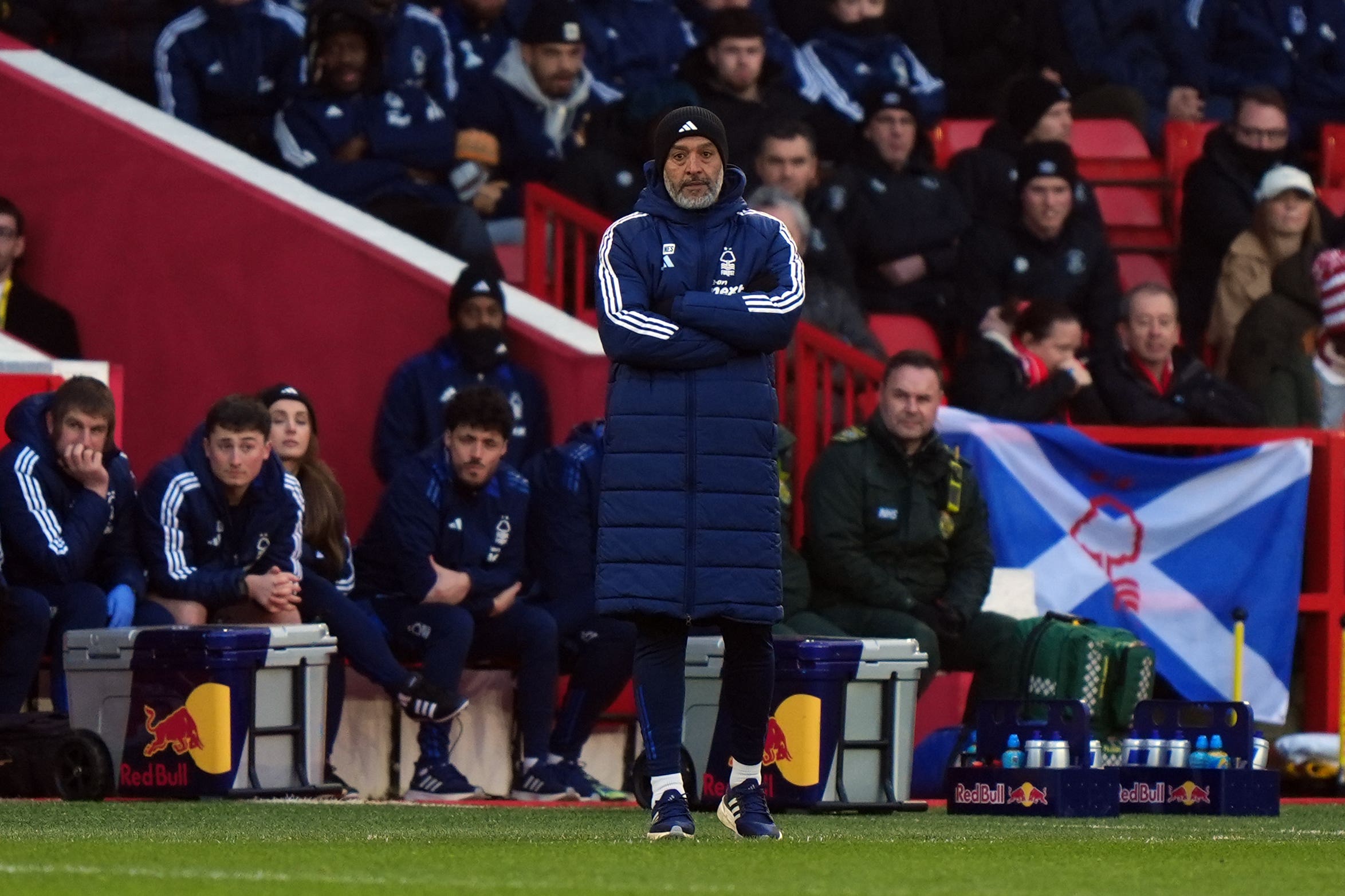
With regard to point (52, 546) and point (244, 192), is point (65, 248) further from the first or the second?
point (52, 546)

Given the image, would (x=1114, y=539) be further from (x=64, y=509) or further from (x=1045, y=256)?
(x=64, y=509)

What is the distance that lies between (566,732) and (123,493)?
1916 mm

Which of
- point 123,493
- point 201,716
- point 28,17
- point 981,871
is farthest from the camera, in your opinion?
point 28,17

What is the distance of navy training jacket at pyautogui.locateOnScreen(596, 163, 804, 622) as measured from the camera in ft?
24.2

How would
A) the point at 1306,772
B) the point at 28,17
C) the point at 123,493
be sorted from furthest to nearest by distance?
the point at 28,17, the point at 1306,772, the point at 123,493

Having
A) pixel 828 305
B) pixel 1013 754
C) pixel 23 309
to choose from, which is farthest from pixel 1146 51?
pixel 1013 754

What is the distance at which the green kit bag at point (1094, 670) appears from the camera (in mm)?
10953

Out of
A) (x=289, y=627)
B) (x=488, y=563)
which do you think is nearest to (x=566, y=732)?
(x=488, y=563)

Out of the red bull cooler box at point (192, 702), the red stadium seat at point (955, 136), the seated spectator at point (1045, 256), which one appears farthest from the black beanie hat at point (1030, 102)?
the red bull cooler box at point (192, 702)

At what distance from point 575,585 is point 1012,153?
4.70 metres

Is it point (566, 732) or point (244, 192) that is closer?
point (566, 732)

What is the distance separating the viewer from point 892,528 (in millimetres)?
11211

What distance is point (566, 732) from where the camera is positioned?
35.0ft

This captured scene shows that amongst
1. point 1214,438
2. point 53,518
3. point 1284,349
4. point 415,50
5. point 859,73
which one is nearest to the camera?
point 53,518
